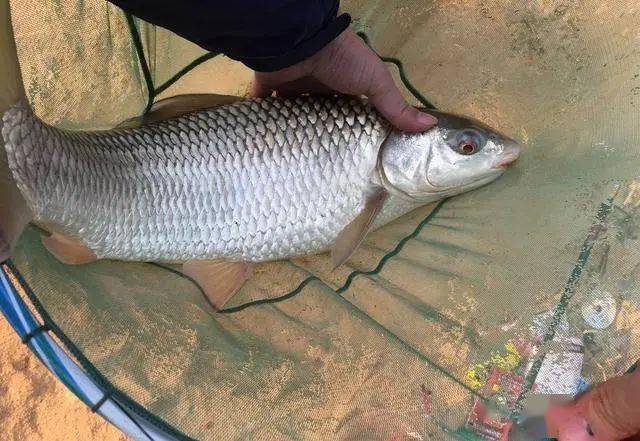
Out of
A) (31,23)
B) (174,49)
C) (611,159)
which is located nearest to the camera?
(611,159)

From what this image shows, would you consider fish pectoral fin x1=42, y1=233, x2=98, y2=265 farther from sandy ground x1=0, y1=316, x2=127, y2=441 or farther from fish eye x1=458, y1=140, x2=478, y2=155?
fish eye x1=458, y1=140, x2=478, y2=155

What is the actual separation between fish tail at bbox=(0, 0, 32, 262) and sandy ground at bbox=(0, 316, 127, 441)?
80cm

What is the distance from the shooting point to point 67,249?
170 cm

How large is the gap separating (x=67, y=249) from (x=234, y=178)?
471 mm

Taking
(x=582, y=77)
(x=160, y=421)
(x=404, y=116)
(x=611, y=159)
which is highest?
(x=582, y=77)

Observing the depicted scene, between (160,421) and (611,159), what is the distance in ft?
4.22

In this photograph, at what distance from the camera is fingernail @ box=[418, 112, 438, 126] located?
1.70m

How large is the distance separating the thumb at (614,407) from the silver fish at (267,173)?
60 centimetres

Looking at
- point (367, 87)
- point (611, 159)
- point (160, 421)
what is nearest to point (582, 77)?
point (611, 159)

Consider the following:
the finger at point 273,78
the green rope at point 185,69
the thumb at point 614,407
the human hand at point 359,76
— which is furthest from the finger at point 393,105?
the thumb at point 614,407

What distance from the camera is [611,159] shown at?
1.67 meters

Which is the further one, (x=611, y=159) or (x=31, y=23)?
(x=31, y=23)

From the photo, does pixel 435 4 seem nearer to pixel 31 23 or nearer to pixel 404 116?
pixel 404 116

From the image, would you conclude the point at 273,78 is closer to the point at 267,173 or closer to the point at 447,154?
the point at 267,173
